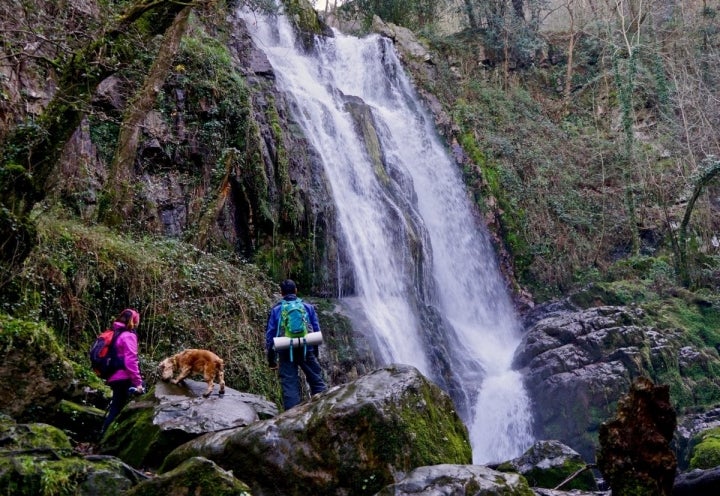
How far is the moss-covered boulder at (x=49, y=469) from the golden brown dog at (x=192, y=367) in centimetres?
177

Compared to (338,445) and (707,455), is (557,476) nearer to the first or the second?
(707,455)

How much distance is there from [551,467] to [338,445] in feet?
11.4

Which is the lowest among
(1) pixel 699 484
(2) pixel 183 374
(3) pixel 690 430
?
(3) pixel 690 430

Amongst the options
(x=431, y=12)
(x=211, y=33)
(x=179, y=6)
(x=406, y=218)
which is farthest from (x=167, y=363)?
(x=431, y=12)

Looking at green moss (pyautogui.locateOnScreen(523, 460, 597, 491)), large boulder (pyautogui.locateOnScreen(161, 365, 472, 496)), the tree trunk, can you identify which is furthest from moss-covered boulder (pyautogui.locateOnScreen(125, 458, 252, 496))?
green moss (pyautogui.locateOnScreen(523, 460, 597, 491))

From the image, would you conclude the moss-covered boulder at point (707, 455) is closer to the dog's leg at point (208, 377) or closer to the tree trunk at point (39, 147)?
the dog's leg at point (208, 377)

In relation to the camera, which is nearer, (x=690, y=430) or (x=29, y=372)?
(x=29, y=372)

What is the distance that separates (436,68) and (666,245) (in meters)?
10.3

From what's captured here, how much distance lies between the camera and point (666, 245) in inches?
817

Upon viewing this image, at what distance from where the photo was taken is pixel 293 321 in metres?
6.22

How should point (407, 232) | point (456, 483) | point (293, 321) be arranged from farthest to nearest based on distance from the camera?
point (407, 232), point (293, 321), point (456, 483)

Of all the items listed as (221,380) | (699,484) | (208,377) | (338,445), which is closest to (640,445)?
(699,484)

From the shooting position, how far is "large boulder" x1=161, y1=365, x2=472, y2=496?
4238 millimetres

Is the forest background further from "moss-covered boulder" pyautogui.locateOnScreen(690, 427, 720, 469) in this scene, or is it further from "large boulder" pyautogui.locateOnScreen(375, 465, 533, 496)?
"moss-covered boulder" pyautogui.locateOnScreen(690, 427, 720, 469)
